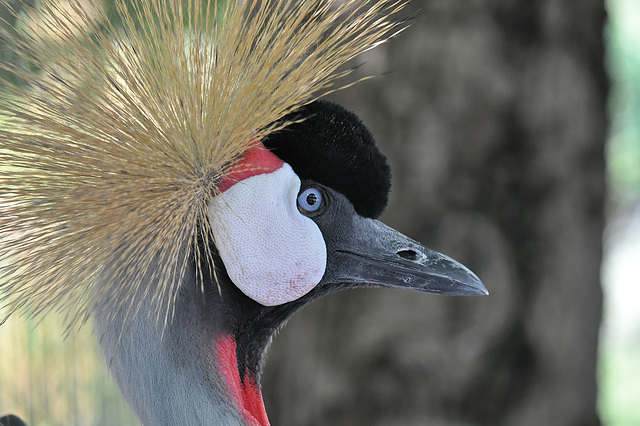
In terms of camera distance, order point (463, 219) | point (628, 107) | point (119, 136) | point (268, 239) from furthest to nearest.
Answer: point (628, 107)
point (463, 219)
point (268, 239)
point (119, 136)

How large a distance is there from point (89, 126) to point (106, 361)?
0.30 m

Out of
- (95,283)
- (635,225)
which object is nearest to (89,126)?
(95,283)

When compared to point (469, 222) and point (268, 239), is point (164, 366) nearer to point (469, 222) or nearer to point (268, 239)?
point (268, 239)

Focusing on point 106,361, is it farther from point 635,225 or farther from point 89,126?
point 635,225

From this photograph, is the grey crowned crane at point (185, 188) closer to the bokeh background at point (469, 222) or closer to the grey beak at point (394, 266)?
the grey beak at point (394, 266)

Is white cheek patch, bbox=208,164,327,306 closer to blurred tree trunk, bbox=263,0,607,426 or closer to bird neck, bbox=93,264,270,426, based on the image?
bird neck, bbox=93,264,270,426

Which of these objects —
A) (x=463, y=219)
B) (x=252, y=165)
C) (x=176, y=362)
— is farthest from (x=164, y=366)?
(x=463, y=219)

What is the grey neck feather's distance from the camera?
32.6 inches

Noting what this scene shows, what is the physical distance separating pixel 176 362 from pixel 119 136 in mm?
288

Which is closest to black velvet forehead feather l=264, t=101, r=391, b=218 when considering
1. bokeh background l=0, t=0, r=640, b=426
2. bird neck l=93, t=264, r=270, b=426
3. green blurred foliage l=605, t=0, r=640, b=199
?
bird neck l=93, t=264, r=270, b=426

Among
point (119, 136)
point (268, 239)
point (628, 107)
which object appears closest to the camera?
point (119, 136)

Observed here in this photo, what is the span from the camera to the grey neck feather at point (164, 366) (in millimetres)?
829

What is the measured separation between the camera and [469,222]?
1.58 meters

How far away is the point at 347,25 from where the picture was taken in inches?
34.0
